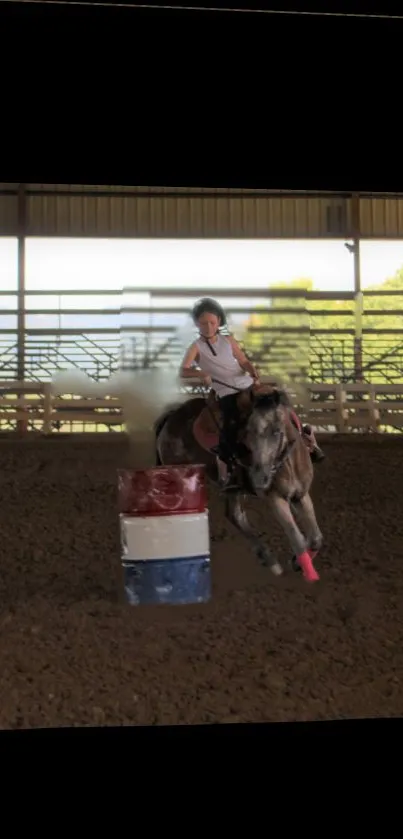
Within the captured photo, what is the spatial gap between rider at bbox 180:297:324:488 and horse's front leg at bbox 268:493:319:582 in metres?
0.18

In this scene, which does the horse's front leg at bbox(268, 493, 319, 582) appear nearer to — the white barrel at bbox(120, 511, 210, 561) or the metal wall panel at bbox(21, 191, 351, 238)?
the white barrel at bbox(120, 511, 210, 561)

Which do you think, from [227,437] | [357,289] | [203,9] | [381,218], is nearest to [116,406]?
[227,437]

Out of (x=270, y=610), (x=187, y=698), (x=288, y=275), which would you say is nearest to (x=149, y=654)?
(x=187, y=698)

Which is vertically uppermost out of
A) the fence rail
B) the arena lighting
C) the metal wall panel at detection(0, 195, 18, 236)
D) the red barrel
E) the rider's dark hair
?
the arena lighting

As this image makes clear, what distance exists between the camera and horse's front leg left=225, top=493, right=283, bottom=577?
351cm

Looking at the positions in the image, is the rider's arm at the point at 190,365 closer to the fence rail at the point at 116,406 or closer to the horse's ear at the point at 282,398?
the fence rail at the point at 116,406

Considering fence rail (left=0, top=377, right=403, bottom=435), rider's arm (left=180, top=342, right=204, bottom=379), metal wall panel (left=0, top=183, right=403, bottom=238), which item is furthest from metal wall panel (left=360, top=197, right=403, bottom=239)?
rider's arm (left=180, top=342, right=204, bottom=379)

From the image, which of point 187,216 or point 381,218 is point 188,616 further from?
point 381,218

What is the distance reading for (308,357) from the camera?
3.60 meters

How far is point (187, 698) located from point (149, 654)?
0.62 feet

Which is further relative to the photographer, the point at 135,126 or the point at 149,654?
the point at 135,126

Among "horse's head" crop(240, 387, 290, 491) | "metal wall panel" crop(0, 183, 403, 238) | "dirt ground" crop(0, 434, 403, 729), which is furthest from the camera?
"metal wall panel" crop(0, 183, 403, 238)

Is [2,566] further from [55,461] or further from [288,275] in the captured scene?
[288,275]

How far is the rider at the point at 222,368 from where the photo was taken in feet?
11.5
